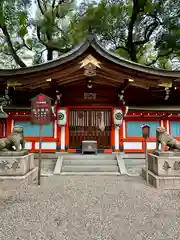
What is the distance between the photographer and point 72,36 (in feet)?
64.8

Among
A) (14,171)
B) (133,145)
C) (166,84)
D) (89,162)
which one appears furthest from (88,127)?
(14,171)

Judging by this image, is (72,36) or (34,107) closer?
(34,107)

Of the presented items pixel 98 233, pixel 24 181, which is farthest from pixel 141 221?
pixel 24 181

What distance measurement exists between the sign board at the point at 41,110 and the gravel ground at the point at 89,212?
1943mm

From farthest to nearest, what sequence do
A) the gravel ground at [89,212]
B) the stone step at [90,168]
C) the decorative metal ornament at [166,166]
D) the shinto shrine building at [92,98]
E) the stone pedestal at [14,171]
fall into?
the shinto shrine building at [92,98]
the stone step at [90,168]
the decorative metal ornament at [166,166]
the stone pedestal at [14,171]
the gravel ground at [89,212]

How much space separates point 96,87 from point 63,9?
47.8 feet

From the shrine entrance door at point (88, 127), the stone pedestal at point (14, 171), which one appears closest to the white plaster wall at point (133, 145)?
the shrine entrance door at point (88, 127)

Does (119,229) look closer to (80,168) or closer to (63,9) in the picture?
(80,168)

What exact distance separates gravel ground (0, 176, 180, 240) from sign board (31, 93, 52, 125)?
1.94 m

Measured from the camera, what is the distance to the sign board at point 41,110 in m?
5.43

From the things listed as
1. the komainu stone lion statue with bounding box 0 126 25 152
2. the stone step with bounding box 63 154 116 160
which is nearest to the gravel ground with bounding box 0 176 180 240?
the komainu stone lion statue with bounding box 0 126 25 152

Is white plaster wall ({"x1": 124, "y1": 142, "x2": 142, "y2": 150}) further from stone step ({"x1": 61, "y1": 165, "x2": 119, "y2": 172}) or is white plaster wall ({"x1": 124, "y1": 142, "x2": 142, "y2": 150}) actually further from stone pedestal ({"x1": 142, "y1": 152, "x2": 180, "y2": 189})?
stone pedestal ({"x1": 142, "y1": 152, "x2": 180, "y2": 189})

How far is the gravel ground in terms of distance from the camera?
9.14 ft

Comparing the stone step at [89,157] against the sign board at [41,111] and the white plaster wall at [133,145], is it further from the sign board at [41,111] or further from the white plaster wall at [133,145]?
the sign board at [41,111]
